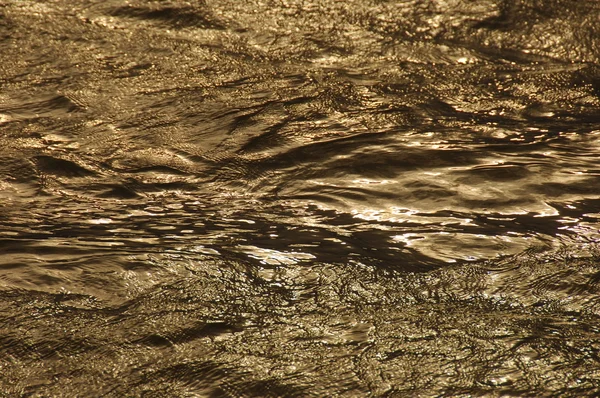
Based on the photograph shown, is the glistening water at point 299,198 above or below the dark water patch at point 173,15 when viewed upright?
below

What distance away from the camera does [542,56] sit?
331 cm

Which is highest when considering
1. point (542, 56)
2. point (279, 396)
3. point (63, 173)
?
point (542, 56)

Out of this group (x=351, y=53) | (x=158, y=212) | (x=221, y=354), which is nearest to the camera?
(x=221, y=354)

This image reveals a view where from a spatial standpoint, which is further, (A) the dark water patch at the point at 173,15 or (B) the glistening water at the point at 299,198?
(A) the dark water patch at the point at 173,15

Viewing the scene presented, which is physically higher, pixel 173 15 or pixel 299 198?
pixel 173 15

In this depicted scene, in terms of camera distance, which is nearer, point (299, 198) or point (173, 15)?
point (299, 198)

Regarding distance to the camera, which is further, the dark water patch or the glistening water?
the dark water patch

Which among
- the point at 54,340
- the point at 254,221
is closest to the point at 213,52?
the point at 254,221

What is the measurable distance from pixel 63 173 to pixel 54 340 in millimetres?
884

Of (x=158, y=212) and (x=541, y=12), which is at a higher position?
(x=541, y=12)

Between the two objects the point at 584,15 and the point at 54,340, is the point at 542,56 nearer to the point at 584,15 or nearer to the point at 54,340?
the point at 584,15

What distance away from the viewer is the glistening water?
1759 millimetres

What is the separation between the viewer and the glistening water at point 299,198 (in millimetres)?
1759

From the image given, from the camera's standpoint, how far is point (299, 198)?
245cm
